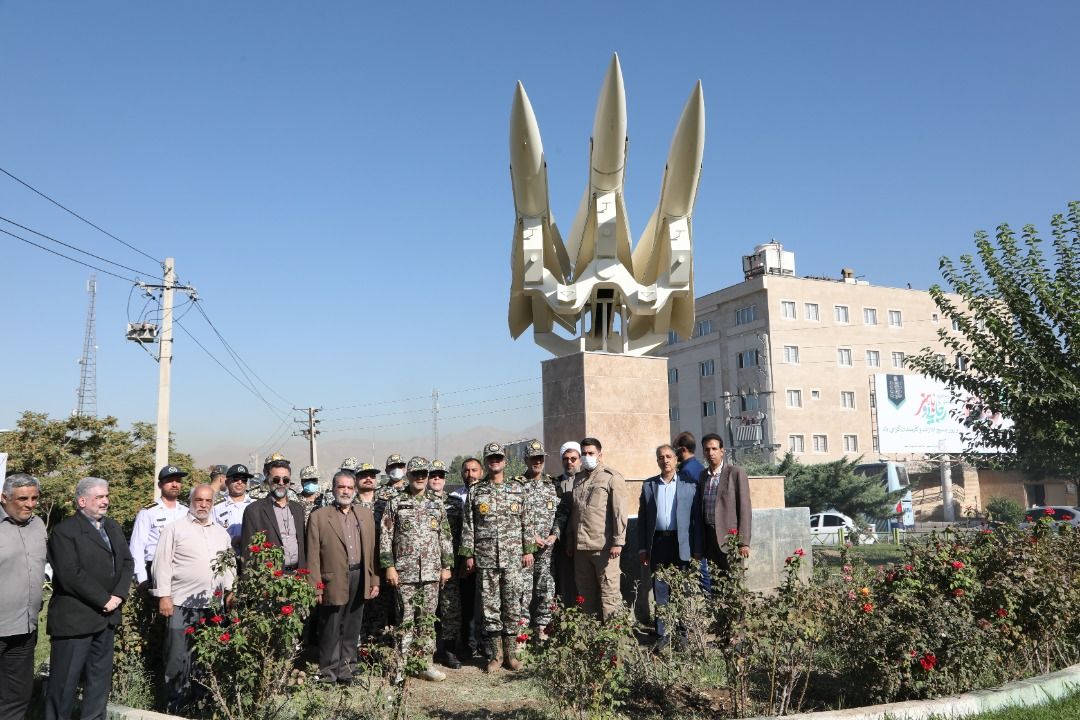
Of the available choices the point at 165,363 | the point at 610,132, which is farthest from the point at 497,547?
the point at 165,363

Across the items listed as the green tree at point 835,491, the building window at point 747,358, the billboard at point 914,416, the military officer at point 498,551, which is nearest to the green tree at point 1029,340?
the military officer at point 498,551

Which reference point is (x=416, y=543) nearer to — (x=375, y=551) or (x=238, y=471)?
(x=375, y=551)

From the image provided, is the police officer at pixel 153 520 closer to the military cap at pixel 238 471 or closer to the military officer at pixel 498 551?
the military cap at pixel 238 471

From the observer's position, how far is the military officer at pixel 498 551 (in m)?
6.20

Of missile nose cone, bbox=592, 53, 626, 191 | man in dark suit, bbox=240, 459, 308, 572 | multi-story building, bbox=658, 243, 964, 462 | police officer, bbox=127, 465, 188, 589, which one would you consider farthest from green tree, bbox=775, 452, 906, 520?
police officer, bbox=127, 465, 188, 589

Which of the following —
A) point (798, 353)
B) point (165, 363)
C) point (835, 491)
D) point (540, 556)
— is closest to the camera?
point (540, 556)

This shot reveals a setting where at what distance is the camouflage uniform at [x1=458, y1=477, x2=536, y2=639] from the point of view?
620 centimetres

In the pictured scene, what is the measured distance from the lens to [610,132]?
390 inches

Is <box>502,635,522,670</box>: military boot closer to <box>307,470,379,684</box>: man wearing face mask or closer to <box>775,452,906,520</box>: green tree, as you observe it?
<box>307,470,379,684</box>: man wearing face mask

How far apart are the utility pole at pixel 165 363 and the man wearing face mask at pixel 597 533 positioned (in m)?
→ 13.0

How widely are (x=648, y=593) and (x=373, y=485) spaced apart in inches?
107

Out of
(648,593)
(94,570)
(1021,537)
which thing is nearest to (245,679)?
(94,570)

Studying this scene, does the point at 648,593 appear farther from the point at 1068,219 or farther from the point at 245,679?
the point at 1068,219

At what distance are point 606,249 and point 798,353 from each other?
32.3 metres
